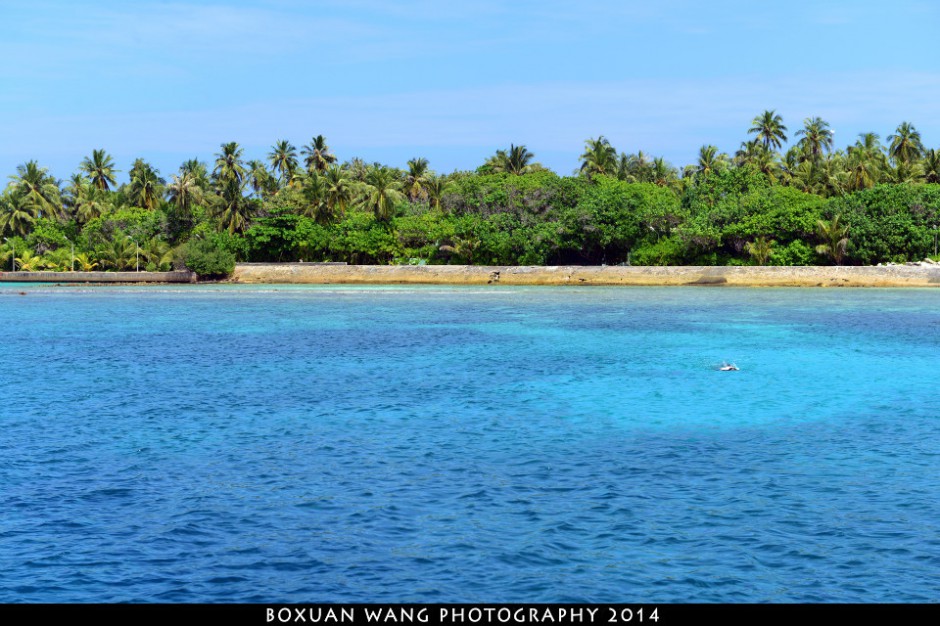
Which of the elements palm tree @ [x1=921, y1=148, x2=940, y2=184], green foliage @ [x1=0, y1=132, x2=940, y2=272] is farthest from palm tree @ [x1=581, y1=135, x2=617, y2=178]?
palm tree @ [x1=921, y1=148, x2=940, y2=184]

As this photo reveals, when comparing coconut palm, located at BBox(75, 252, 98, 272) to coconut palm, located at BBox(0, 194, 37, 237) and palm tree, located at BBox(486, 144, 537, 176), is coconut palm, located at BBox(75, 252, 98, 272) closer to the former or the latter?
coconut palm, located at BBox(0, 194, 37, 237)

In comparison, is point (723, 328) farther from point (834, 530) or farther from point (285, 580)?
point (285, 580)

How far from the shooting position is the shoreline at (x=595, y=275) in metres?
79.8

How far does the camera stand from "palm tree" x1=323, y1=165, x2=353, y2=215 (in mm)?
100500

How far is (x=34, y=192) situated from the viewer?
113500 millimetres

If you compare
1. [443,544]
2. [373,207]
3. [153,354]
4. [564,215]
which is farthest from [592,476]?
[373,207]

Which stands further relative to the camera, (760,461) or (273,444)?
(273,444)

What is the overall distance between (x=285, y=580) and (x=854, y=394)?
17472mm

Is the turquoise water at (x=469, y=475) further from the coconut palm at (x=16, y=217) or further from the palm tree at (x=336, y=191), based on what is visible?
the coconut palm at (x=16, y=217)

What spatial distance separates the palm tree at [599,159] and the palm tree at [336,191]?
92.8ft

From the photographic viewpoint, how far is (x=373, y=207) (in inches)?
3856

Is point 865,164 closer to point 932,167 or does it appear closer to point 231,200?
point 932,167

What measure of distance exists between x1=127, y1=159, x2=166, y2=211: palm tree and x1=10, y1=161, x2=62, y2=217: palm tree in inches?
338

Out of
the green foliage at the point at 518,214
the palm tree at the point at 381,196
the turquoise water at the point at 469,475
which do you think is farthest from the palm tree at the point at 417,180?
the turquoise water at the point at 469,475
